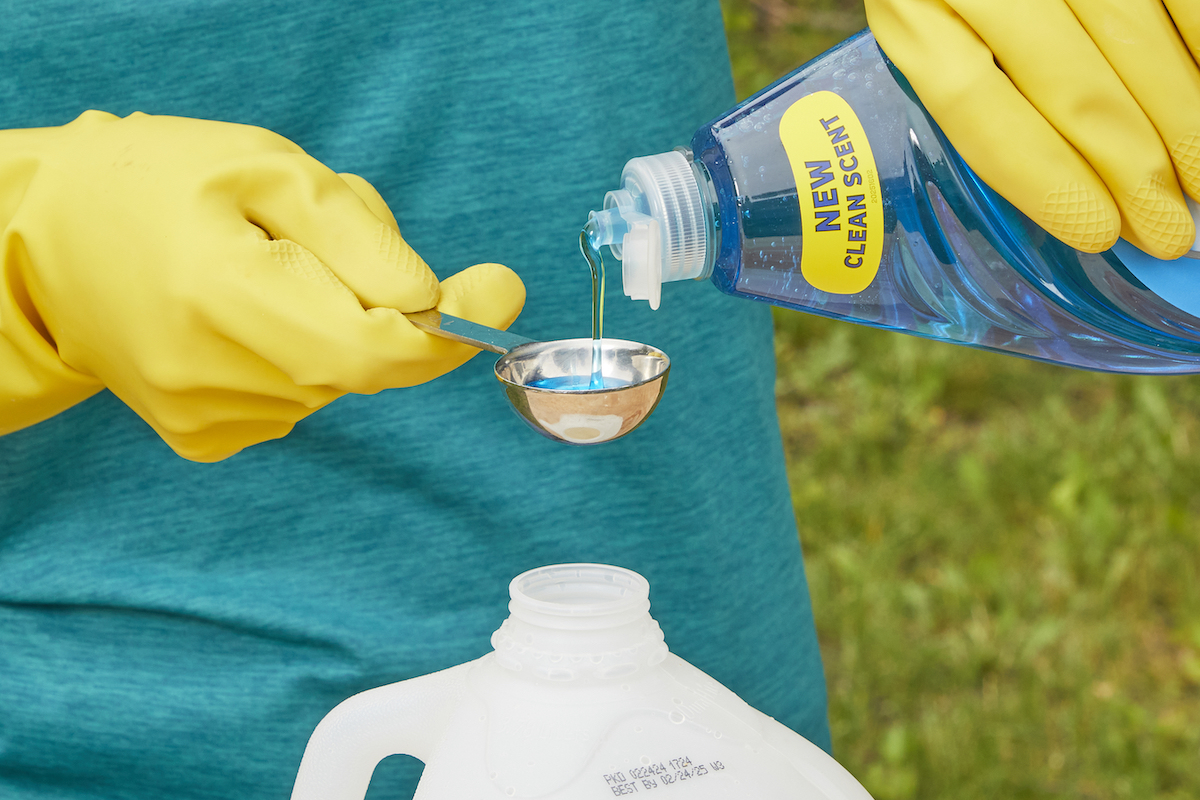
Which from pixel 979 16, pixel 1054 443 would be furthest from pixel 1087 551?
pixel 979 16

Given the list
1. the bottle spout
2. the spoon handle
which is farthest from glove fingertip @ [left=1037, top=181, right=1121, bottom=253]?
the spoon handle

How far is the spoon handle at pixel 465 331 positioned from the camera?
23.9 inches

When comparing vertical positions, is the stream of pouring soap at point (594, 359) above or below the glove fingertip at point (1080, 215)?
below

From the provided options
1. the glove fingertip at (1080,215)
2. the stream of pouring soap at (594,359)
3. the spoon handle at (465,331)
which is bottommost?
the stream of pouring soap at (594,359)

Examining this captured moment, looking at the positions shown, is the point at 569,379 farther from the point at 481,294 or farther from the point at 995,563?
the point at 995,563

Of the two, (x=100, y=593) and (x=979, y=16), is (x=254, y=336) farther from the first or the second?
(x=979, y=16)

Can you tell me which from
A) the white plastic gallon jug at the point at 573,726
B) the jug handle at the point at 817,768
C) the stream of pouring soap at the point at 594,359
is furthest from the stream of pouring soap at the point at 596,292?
the jug handle at the point at 817,768

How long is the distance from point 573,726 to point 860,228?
0.33 meters

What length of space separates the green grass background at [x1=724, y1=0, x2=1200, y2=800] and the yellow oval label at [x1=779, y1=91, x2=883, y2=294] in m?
1.23

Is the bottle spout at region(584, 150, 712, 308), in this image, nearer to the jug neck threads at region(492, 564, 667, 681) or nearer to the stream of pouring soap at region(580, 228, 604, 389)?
the stream of pouring soap at region(580, 228, 604, 389)

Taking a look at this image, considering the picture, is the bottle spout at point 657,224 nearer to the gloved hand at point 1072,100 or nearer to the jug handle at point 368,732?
the gloved hand at point 1072,100

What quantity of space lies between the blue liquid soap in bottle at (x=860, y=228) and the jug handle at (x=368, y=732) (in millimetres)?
273

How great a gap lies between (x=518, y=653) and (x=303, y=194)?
0.30m

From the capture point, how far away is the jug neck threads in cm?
58
